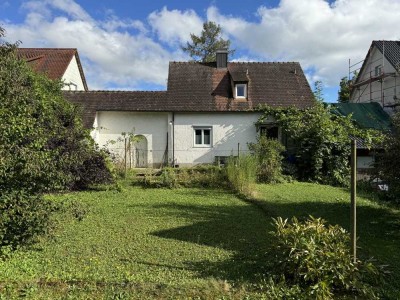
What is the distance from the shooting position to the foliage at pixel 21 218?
5184 mm

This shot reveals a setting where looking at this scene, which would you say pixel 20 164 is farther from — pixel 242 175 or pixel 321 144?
pixel 321 144

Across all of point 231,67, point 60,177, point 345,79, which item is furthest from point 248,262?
point 345,79

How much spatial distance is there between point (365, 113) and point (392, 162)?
56.1 ft

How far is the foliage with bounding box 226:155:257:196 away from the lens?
12.5 metres

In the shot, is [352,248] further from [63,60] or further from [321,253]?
[63,60]

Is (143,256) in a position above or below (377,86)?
below

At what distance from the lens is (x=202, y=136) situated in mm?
20719

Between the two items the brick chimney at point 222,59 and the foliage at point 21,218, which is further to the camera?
the brick chimney at point 222,59

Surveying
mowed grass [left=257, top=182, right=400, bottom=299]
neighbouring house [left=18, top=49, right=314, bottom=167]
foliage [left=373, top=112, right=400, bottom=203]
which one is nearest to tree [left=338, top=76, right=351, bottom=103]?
neighbouring house [left=18, top=49, right=314, bottom=167]

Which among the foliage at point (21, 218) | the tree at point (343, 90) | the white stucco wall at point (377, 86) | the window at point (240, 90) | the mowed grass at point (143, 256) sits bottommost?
the mowed grass at point (143, 256)

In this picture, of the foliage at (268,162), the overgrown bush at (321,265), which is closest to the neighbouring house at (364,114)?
the foliage at (268,162)

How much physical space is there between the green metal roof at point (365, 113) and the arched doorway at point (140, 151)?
11.5 m

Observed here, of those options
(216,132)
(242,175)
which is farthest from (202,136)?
(242,175)

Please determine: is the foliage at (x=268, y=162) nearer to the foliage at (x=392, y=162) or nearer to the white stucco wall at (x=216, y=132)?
the white stucco wall at (x=216, y=132)
